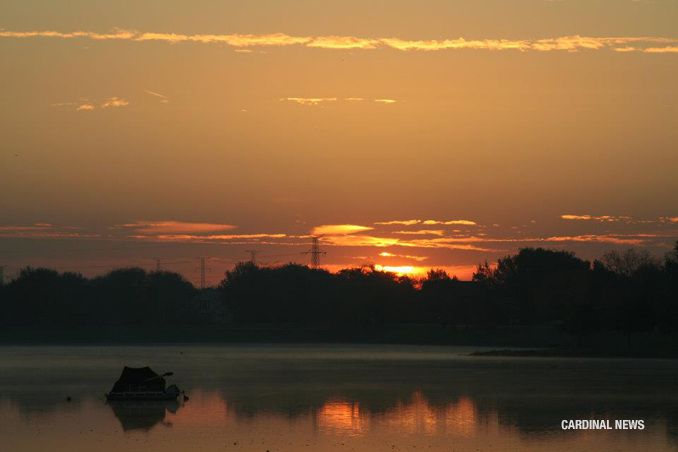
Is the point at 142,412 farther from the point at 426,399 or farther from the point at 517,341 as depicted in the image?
the point at 517,341

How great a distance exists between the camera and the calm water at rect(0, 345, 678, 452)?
149ft

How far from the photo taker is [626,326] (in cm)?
12875

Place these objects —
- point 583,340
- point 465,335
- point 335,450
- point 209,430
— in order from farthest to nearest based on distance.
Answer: point 465,335, point 583,340, point 209,430, point 335,450

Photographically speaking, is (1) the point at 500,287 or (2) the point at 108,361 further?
(1) the point at 500,287

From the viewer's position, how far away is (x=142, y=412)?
192ft

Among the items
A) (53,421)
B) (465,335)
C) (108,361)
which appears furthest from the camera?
(465,335)

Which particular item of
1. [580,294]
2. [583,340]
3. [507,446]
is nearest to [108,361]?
[583,340]

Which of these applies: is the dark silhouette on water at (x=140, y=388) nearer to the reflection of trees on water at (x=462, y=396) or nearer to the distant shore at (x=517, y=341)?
the reflection of trees on water at (x=462, y=396)

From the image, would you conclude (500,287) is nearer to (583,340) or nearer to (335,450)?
(583,340)

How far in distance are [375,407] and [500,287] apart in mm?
136960

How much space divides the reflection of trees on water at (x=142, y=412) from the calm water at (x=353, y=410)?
0.24ft

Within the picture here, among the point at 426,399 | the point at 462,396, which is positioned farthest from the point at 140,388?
the point at 462,396

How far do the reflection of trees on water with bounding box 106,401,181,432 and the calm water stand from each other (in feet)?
0.24

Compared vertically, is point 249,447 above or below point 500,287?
below
